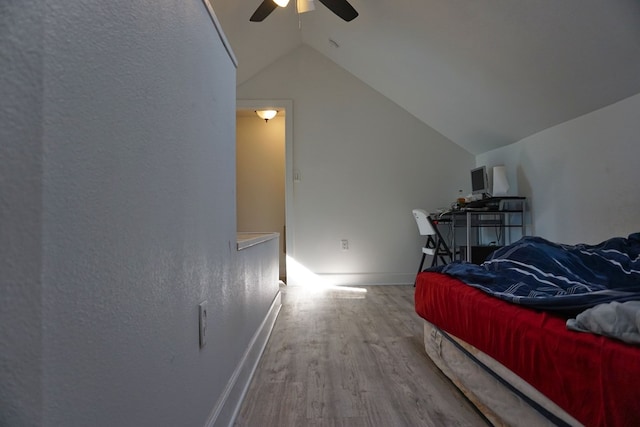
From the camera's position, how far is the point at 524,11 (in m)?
2.04

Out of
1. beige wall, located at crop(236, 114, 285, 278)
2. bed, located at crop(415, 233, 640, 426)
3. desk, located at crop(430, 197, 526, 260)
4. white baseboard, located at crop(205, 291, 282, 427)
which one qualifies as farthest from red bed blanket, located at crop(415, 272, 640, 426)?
beige wall, located at crop(236, 114, 285, 278)

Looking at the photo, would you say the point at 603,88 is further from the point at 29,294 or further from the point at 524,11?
the point at 29,294

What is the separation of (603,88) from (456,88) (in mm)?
1149

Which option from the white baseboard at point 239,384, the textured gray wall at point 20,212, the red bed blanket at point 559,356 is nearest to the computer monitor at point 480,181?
the red bed blanket at point 559,356

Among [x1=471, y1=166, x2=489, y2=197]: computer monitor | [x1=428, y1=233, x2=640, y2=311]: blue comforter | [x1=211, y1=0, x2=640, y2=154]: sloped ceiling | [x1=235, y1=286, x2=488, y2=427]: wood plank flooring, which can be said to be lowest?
[x1=235, y1=286, x2=488, y2=427]: wood plank flooring

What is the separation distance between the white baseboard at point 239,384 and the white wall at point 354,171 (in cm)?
193

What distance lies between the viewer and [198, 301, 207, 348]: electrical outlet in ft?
3.22

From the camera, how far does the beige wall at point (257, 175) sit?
4.57m

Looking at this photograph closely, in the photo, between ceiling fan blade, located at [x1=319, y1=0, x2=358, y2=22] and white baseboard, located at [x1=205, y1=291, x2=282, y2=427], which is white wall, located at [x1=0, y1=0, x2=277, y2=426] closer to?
white baseboard, located at [x1=205, y1=291, x2=282, y2=427]

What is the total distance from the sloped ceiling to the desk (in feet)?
2.11

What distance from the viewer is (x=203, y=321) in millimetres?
1003

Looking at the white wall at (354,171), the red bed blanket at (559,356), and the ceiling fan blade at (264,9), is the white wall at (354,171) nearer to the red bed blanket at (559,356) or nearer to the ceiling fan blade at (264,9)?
the ceiling fan blade at (264,9)

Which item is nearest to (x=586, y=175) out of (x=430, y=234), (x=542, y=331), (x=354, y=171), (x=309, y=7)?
(x=430, y=234)

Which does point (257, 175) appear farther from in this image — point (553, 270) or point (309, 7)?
point (553, 270)
